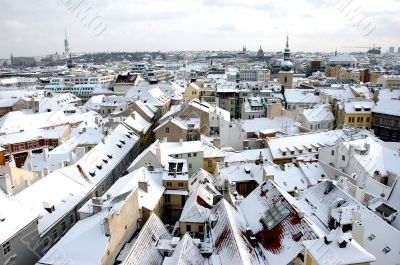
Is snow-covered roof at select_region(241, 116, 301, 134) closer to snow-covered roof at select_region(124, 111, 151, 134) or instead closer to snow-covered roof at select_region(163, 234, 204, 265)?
snow-covered roof at select_region(124, 111, 151, 134)

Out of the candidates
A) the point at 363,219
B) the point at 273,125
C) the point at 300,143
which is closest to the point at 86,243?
the point at 363,219

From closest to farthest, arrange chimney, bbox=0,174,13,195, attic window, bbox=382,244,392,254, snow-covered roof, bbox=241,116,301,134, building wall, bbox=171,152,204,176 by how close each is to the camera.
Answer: attic window, bbox=382,244,392,254 → chimney, bbox=0,174,13,195 → building wall, bbox=171,152,204,176 → snow-covered roof, bbox=241,116,301,134

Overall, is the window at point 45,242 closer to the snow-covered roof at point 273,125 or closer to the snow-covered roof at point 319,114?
the snow-covered roof at point 273,125

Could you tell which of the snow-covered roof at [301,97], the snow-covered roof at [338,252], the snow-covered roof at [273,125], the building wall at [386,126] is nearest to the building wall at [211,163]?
the snow-covered roof at [273,125]

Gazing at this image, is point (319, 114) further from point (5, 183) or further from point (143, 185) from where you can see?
point (5, 183)

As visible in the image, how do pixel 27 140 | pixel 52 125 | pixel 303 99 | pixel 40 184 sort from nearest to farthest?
1. pixel 40 184
2. pixel 27 140
3. pixel 52 125
4. pixel 303 99

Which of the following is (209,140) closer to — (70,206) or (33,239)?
(70,206)

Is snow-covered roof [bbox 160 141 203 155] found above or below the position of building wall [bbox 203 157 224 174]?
above

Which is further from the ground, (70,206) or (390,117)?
(390,117)

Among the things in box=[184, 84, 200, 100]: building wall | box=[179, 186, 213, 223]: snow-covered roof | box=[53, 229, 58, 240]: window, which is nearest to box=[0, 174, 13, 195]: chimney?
box=[53, 229, 58, 240]: window

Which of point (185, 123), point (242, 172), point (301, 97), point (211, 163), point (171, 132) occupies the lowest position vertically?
point (242, 172)

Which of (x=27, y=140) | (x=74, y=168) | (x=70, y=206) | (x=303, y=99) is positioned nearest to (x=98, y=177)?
(x=74, y=168)
